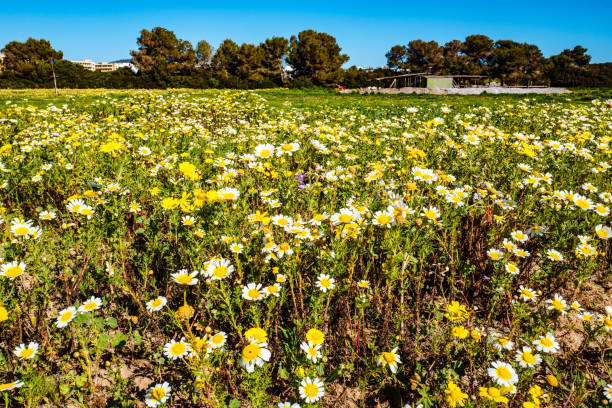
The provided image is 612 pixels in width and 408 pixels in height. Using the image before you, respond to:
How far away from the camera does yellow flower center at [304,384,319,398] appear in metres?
1.43

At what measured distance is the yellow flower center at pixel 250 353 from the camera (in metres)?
1.46

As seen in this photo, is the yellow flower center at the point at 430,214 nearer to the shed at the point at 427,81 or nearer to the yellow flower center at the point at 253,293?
the yellow flower center at the point at 253,293

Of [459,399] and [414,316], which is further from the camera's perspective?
[414,316]

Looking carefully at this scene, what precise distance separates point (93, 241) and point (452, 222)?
8.23 ft

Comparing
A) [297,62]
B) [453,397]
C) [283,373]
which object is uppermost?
[297,62]

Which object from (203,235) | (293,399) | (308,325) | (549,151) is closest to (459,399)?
(293,399)

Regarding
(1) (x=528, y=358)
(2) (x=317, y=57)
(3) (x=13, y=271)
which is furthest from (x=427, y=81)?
(3) (x=13, y=271)

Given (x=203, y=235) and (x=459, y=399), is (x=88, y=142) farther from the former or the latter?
(x=459, y=399)

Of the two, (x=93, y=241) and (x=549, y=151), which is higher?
(x=549, y=151)

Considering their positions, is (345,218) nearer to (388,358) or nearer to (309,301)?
(309,301)

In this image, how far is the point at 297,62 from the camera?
63.3m

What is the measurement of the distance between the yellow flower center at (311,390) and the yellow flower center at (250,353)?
0.26 metres

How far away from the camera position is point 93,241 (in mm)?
2232

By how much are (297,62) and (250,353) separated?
6793 centimetres
